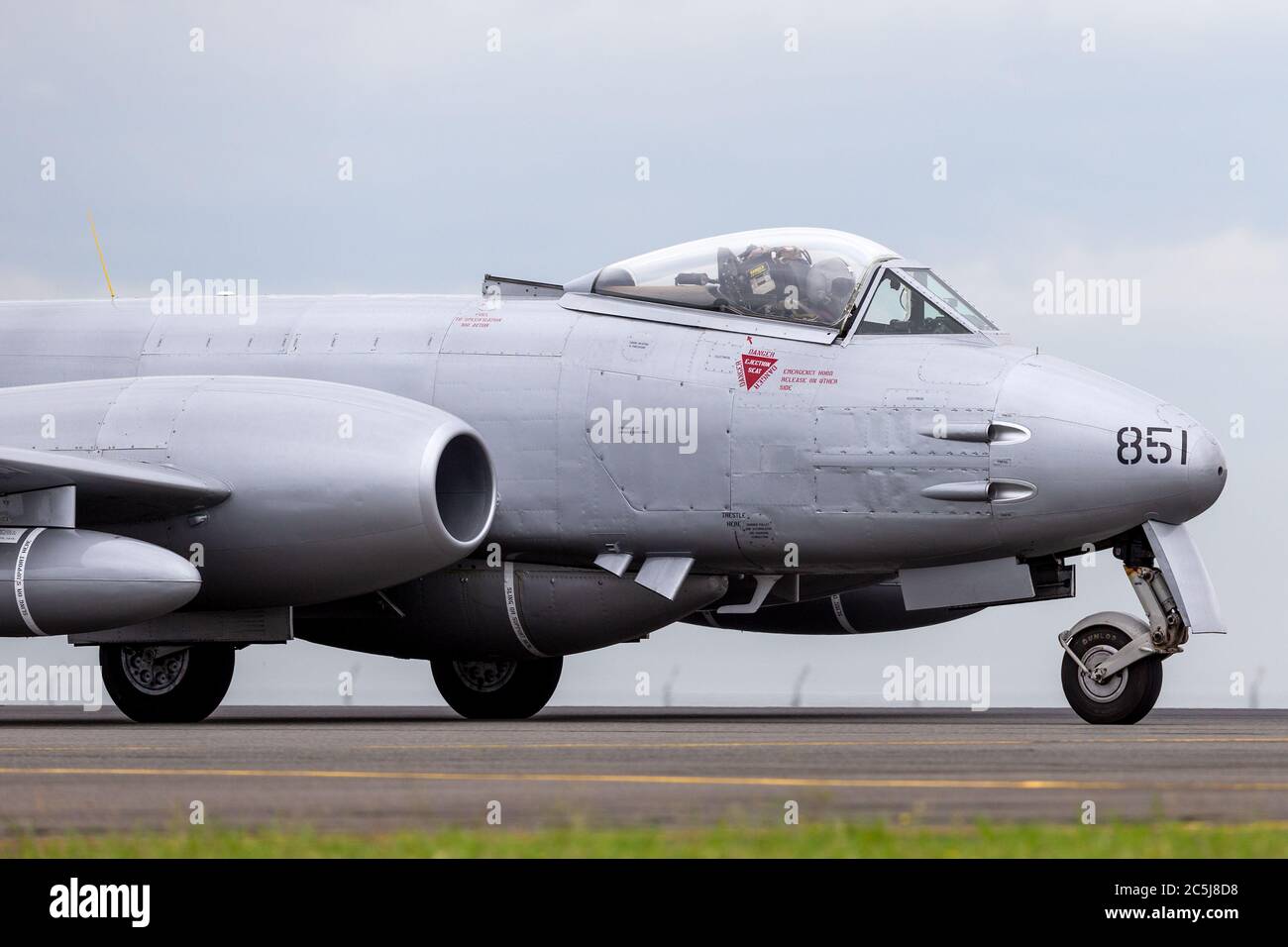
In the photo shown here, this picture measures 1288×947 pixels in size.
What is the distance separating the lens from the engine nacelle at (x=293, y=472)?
15.9 m

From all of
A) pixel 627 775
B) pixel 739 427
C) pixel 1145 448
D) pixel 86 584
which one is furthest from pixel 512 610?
pixel 627 775

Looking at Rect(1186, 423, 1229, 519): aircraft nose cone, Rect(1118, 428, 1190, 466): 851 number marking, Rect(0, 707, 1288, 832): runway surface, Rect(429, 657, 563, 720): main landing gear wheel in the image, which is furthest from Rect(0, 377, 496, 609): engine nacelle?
Rect(1186, 423, 1229, 519): aircraft nose cone

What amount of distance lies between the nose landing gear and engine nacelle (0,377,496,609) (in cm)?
459

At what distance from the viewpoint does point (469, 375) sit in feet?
57.2

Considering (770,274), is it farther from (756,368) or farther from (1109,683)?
(1109,683)

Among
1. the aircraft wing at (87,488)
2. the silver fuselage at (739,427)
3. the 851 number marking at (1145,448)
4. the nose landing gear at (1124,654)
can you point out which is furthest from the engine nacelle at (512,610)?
the 851 number marking at (1145,448)

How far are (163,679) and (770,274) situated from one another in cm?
607

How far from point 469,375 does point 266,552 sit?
2.34m

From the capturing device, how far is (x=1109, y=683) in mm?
15219

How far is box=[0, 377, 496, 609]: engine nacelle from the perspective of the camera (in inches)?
625
